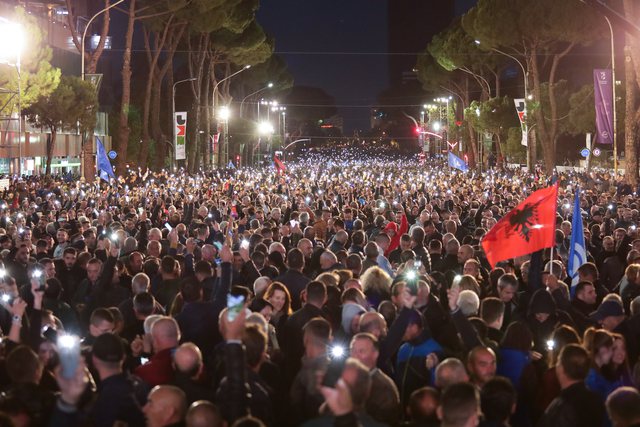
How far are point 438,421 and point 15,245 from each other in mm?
8626

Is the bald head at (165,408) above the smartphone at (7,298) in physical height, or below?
below

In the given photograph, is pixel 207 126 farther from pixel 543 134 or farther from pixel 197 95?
pixel 543 134

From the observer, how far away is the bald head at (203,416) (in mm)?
4902

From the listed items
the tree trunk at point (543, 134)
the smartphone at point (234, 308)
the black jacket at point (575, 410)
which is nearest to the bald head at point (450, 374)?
the black jacket at point (575, 410)

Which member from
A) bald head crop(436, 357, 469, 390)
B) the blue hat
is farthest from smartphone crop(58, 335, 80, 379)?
the blue hat

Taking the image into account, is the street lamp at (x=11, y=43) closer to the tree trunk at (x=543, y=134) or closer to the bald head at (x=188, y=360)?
the bald head at (x=188, y=360)

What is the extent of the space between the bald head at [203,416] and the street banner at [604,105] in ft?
97.5

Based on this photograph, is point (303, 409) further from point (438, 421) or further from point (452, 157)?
point (452, 157)

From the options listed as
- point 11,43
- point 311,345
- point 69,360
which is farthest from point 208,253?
point 11,43

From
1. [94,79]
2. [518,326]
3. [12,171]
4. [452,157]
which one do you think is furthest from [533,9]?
[518,326]

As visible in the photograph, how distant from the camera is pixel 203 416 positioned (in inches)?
193

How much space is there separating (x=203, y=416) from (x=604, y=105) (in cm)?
3065

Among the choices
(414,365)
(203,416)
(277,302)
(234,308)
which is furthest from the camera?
(277,302)

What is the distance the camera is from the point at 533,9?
5150 cm
